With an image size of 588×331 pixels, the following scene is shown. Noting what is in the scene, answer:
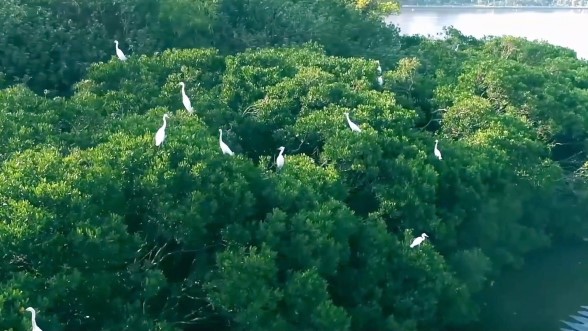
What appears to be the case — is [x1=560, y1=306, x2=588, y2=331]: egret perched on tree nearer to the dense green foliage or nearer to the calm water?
the dense green foliage

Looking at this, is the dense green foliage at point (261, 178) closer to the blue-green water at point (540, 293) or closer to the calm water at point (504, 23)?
the blue-green water at point (540, 293)

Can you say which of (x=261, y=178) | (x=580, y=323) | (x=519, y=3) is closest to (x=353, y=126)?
(x=261, y=178)

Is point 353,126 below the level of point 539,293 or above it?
above

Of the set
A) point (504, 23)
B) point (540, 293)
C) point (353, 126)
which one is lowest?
point (504, 23)

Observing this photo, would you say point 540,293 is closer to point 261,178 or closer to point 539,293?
point 539,293

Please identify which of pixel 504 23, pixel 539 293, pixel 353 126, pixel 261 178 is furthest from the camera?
pixel 504 23

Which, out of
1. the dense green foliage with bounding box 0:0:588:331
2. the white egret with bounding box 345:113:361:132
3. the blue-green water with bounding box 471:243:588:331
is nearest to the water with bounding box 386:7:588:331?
the blue-green water with bounding box 471:243:588:331
